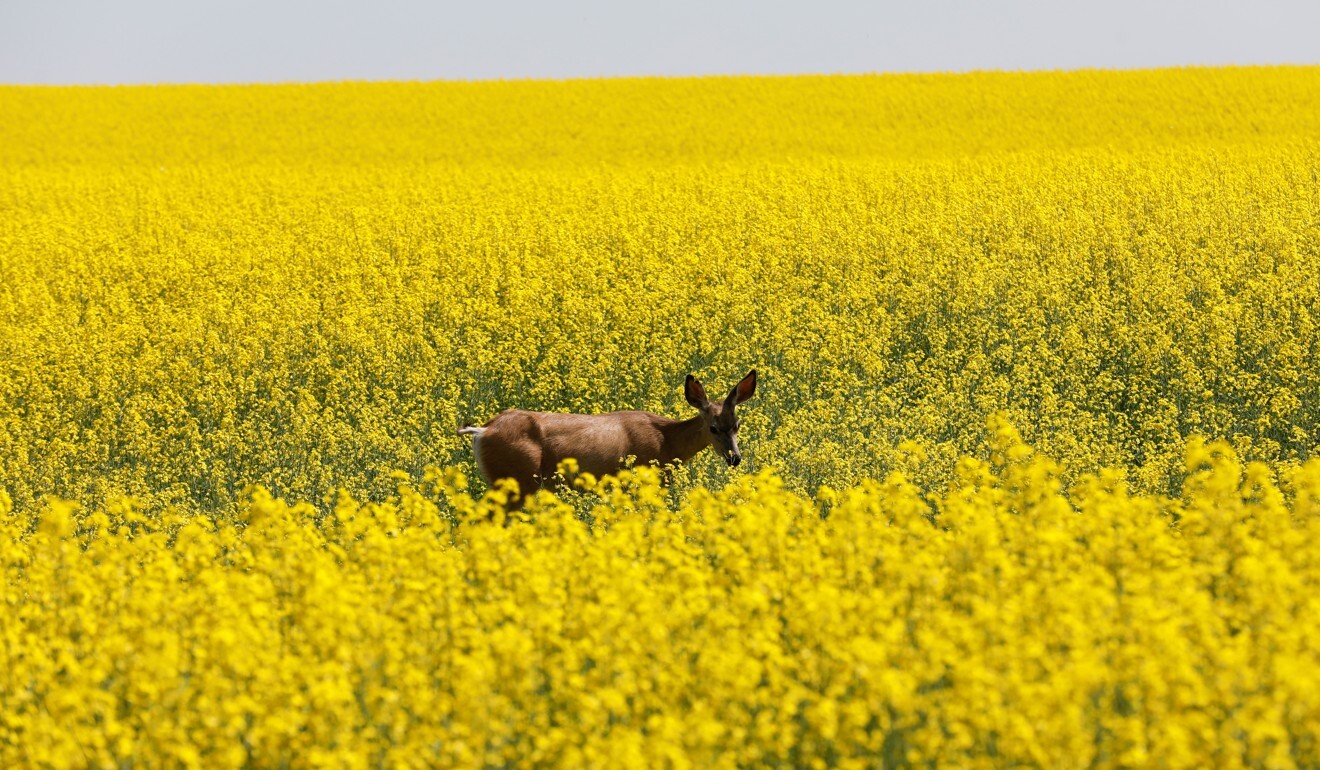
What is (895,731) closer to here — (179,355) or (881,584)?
(881,584)

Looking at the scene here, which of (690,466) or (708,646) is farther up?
(690,466)

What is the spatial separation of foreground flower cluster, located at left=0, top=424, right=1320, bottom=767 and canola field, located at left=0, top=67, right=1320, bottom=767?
36 millimetres

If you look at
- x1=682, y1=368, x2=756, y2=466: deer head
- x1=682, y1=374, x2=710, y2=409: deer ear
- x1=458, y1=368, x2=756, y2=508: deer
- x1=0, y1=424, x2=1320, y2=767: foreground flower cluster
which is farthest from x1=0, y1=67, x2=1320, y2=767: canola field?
x1=682, y1=374, x2=710, y2=409: deer ear

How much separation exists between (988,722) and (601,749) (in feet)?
4.82

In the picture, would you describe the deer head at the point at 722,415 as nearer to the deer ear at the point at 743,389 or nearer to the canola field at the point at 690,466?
the deer ear at the point at 743,389

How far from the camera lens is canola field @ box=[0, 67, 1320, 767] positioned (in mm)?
5621

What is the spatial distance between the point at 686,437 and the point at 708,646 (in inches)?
184

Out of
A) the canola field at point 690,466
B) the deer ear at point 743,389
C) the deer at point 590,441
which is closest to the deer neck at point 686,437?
the deer at point 590,441

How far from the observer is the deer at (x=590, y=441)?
10367mm

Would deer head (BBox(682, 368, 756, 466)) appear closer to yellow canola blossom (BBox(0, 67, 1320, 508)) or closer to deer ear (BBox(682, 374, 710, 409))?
deer ear (BBox(682, 374, 710, 409))

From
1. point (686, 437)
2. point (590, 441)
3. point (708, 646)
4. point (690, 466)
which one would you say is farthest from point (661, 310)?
point (708, 646)

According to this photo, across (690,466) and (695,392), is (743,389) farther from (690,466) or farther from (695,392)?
(690,466)

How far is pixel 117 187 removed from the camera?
26031mm

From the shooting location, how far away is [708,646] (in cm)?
606
